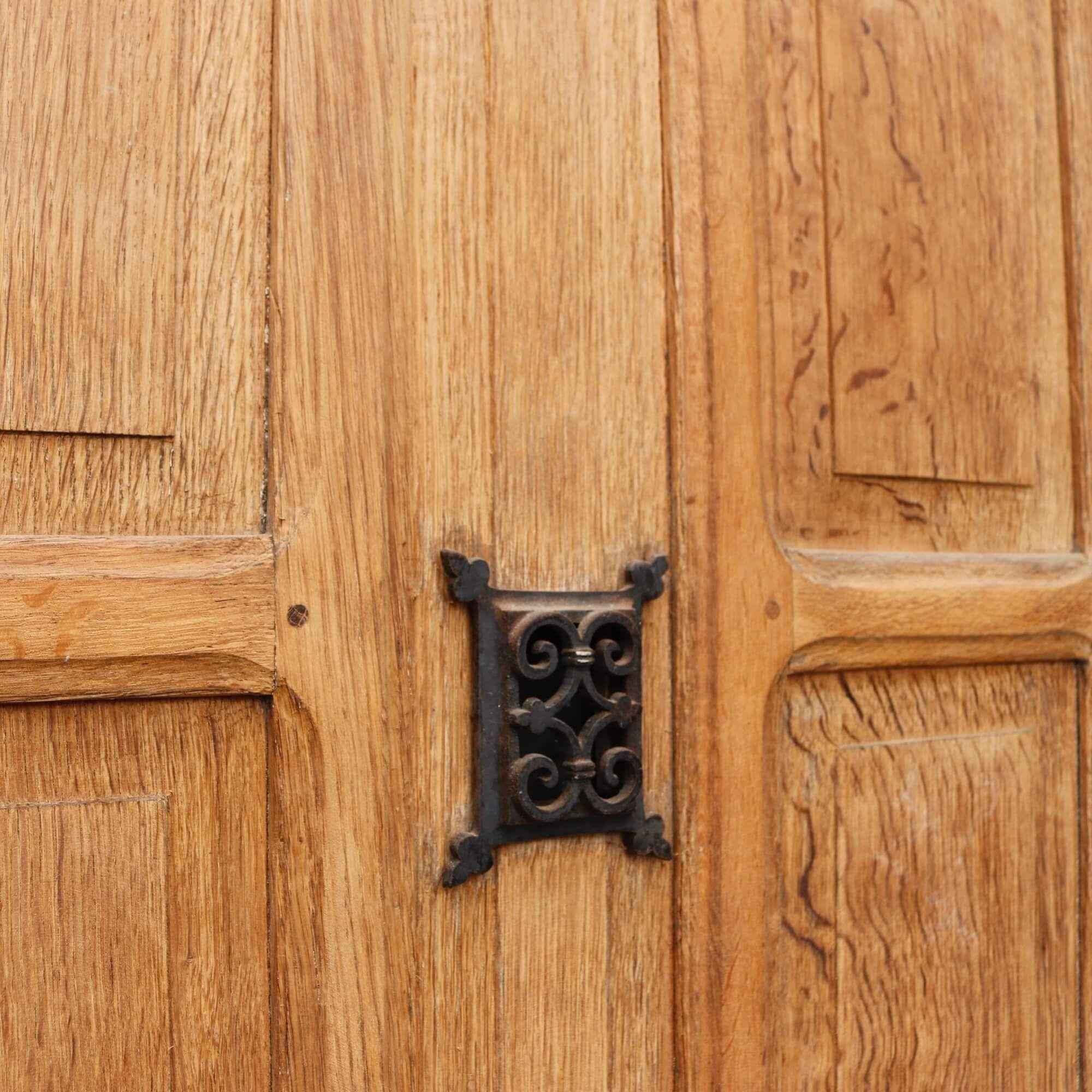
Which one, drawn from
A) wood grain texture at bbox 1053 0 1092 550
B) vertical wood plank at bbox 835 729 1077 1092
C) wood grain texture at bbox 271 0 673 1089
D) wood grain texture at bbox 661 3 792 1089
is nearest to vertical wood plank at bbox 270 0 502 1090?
wood grain texture at bbox 271 0 673 1089

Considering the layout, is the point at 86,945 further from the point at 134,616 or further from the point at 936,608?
the point at 936,608

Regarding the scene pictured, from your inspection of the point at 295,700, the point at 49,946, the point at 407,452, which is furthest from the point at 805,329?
the point at 49,946

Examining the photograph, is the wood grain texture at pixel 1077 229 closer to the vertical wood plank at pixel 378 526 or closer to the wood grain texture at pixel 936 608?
the wood grain texture at pixel 936 608

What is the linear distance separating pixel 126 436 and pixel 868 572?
412mm

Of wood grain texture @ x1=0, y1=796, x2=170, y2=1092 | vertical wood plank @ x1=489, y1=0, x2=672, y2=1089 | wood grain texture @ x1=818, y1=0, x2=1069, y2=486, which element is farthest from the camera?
wood grain texture @ x1=818, y1=0, x2=1069, y2=486

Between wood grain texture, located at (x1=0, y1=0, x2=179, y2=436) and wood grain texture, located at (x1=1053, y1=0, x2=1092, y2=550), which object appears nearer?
wood grain texture, located at (x1=0, y1=0, x2=179, y2=436)

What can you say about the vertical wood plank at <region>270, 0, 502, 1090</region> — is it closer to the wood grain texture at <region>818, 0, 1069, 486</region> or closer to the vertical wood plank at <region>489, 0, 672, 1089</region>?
the vertical wood plank at <region>489, 0, 672, 1089</region>

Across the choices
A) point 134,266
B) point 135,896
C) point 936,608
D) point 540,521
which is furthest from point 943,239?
point 135,896

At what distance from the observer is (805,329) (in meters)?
0.69

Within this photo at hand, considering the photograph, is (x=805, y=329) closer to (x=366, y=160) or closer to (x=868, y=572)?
(x=868, y=572)

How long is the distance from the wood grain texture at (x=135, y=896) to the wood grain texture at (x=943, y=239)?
0.39m

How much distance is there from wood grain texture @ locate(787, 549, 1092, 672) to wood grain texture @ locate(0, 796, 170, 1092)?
36cm

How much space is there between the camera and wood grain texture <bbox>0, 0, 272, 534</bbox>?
0.51 metres

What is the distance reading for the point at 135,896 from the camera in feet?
1.70
